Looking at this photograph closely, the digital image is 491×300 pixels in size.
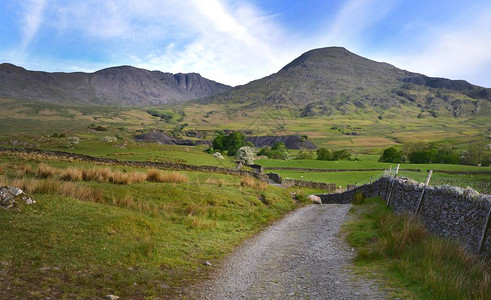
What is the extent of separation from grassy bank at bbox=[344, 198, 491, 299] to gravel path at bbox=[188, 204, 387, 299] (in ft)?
2.69

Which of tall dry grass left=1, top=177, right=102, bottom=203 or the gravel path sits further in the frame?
tall dry grass left=1, top=177, right=102, bottom=203

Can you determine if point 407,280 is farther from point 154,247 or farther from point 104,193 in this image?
point 104,193

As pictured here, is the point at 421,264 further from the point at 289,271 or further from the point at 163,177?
the point at 163,177

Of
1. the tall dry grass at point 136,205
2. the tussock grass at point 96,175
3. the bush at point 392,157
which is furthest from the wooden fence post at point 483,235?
the bush at point 392,157

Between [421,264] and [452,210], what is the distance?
411 cm

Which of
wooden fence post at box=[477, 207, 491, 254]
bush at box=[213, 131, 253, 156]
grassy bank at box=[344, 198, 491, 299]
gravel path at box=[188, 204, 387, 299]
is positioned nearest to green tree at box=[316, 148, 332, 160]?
bush at box=[213, 131, 253, 156]

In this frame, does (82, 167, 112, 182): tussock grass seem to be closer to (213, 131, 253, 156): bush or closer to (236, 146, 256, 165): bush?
(236, 146, 256, 165): bush

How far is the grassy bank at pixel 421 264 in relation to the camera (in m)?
7.95

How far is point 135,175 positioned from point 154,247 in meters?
13.3

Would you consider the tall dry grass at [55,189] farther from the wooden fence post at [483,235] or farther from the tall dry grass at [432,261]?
the wooden fence post at [483,235]

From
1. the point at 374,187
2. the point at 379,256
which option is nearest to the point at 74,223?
the point at 379,256

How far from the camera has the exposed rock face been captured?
472 inches

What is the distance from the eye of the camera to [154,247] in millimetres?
11602

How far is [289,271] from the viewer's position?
11344 mm
